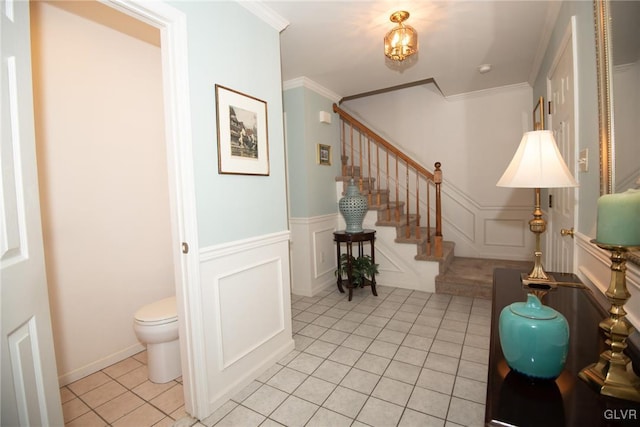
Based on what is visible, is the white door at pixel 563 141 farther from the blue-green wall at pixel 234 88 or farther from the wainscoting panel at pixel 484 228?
the blue-green wall at pixel 234 88

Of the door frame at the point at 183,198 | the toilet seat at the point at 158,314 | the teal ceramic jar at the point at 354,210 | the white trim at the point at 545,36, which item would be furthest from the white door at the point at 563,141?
the toilet seat at the point at 158,314

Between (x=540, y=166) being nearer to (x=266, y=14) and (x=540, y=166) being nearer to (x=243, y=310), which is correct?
(x=243, y=310)

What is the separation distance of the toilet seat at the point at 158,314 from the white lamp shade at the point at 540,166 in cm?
195

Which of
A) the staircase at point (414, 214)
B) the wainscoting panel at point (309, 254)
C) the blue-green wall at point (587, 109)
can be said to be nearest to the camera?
the blue-green wall at point (587, 109)

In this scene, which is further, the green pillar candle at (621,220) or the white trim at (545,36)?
the white trim at (545,36)

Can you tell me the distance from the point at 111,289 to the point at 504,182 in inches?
102

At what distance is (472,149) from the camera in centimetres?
407

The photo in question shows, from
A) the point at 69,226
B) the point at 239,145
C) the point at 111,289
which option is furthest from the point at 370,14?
the point at 111,289

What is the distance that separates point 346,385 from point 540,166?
1.57 m

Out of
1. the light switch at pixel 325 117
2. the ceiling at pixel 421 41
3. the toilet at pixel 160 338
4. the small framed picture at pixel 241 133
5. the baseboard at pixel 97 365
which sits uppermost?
the ceiling at pixel 421 41

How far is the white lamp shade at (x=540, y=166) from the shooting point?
1.06 meters

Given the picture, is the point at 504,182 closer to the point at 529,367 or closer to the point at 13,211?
the point at 529,367

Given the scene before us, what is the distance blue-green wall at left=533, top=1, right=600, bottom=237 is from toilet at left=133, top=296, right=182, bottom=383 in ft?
8.03

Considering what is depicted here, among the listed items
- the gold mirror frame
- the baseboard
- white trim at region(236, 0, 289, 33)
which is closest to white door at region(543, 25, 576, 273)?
the gold mirror frame
